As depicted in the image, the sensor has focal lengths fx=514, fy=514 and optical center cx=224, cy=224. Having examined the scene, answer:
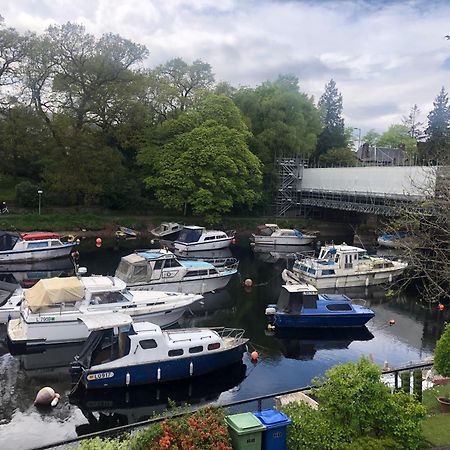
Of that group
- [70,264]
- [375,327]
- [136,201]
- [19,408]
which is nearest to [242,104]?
[136,201]

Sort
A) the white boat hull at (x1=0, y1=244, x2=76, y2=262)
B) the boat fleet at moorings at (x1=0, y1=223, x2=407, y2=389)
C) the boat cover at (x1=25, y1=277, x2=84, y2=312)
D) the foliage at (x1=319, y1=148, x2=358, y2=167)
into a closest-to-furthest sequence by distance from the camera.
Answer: the boat fleet at moorings at (x1=0, y1=223, x2=407, y2=389), the boat cover at (x1=25, y1=277, x2=84, y2=312), the white boat hull at (x1=0, y1=244, x2=76, y2=262), the foliage at (x1=319, y1=148, x2=358, y2=167)

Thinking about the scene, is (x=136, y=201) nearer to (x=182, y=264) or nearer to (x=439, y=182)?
(x=182, y=264)

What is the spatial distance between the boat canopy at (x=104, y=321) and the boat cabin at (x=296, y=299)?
377 inches

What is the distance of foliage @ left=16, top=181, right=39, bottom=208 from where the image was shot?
5541cm

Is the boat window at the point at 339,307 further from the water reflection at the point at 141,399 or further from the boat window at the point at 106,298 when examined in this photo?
the boat window at the point at 106,298

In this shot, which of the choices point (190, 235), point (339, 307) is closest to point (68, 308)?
point (339, 307)

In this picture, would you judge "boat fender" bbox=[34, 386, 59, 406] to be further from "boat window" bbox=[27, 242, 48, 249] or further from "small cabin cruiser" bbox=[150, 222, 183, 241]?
"small cabin cruiser" bbox=[150, 222, 183, 241]

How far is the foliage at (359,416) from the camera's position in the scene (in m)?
9.78

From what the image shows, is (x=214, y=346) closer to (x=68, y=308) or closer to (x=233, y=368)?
(x=233, y=368)

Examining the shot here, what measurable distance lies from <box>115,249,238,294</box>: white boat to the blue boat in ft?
21.9

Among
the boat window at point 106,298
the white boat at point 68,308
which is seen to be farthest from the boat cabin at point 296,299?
the boat window at point 106,298

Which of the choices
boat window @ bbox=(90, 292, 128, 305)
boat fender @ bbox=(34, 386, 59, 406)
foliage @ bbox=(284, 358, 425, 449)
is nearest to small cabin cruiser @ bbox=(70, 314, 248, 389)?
boat fender @ bbox=(34, 386, 59, 406)

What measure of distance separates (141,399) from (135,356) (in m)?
1.52

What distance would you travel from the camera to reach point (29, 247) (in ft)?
138
